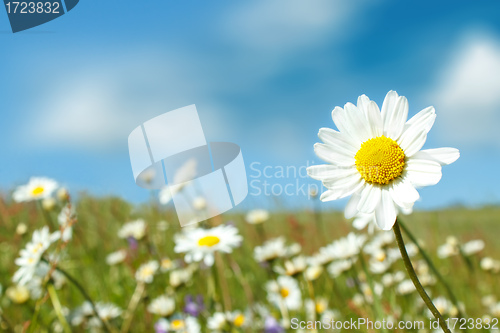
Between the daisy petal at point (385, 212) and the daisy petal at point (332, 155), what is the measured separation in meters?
0.08

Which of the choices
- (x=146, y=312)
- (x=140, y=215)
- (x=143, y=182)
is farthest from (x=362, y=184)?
(x=140, y=215)

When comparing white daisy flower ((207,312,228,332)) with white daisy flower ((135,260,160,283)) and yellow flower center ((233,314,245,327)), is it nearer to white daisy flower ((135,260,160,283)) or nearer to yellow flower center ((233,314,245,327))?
yellow flower center ((233,314,245,327))

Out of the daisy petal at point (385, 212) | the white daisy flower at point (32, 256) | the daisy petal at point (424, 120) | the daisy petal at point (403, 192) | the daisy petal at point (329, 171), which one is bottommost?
the white daisy flower at point (32, 256)

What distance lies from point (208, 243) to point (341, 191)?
0.92 m

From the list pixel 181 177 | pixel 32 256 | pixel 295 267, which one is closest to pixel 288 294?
pixel 295 267

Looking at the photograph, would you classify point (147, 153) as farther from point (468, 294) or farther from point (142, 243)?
point (468, 294)

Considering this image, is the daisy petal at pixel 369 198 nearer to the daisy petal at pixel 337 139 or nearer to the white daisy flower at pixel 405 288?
the daisy petal at pixel 337 139

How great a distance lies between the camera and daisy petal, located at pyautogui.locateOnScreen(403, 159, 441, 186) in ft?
2.62

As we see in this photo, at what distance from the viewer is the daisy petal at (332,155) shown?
2.90ft

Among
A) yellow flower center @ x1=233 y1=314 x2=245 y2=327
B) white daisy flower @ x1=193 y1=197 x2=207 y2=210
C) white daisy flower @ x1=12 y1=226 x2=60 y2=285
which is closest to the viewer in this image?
white daisy flower @ x1=12 y1=226 x2=60 y2=285

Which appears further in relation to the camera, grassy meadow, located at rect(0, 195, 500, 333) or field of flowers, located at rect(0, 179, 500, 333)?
grassy meadow, located at rect(0, 195, 500, 333)

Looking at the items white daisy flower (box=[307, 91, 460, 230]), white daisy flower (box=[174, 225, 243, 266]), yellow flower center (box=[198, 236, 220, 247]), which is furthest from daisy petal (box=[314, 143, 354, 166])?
yellow flower center (box=[198, 236, 220, 247])

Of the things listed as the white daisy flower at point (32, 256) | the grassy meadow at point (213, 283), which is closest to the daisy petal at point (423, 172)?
the grassy meadow at point (213, 283)

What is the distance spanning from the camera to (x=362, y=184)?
87cm
